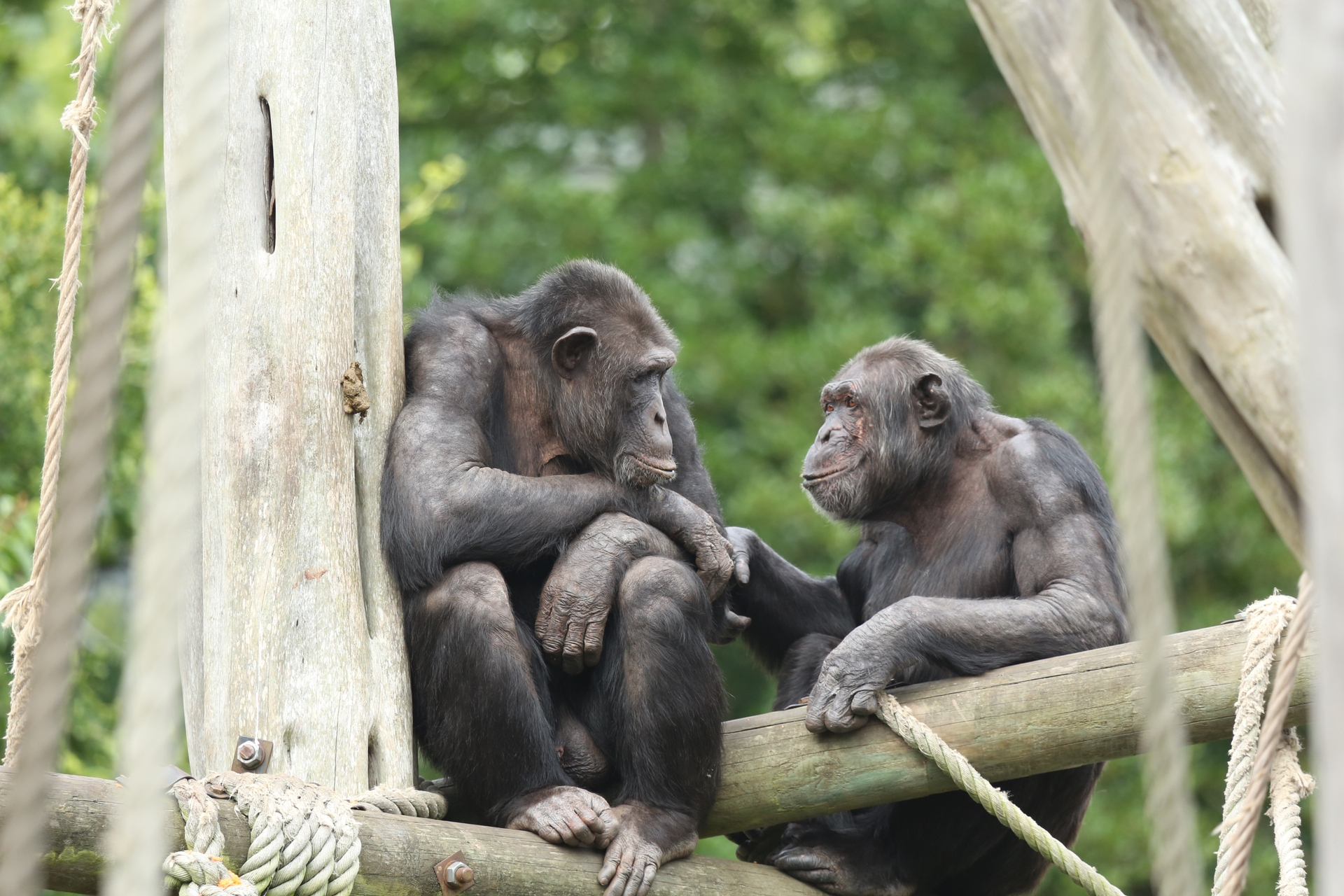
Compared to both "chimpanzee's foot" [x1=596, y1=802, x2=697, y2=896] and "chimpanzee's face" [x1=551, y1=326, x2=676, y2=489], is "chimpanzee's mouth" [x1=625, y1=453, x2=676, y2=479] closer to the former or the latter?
"chimpanzee's face" [x1=551, y1=326, x2=676, y2=489]

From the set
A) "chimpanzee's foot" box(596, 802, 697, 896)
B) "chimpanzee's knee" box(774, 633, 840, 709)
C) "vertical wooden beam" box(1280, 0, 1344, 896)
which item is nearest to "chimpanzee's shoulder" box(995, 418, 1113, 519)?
"chimpanzee's knee" box(774, 633, 840, 709)

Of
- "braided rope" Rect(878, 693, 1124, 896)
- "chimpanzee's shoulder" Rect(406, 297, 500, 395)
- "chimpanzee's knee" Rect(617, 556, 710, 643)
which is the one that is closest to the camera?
"braided rope" Rect(878, 693, 1124, 896)

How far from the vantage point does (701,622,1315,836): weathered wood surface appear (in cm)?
348

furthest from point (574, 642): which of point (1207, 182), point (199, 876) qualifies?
point (1207, 182)

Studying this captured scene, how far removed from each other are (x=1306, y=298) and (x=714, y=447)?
10783mm

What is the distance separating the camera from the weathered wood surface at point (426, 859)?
2682 mm

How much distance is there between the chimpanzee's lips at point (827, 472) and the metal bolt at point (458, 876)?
2.02m

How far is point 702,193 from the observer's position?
13.4 m

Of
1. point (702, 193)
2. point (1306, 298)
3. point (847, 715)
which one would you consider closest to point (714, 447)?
point (702, 193)

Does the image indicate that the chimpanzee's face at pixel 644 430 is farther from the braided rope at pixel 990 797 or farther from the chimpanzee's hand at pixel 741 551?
the braided rope at pixel 990 797

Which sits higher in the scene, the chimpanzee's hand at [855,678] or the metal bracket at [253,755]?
the chimpanzee's hand at [855,678]

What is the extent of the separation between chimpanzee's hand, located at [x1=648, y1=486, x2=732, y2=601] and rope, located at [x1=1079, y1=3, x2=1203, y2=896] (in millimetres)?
2730

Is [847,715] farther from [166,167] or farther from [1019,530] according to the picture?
[166,167]

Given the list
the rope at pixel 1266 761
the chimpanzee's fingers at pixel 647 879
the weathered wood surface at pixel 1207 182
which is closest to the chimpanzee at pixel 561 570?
the chimpanzee's fingers at pixel 647 879
